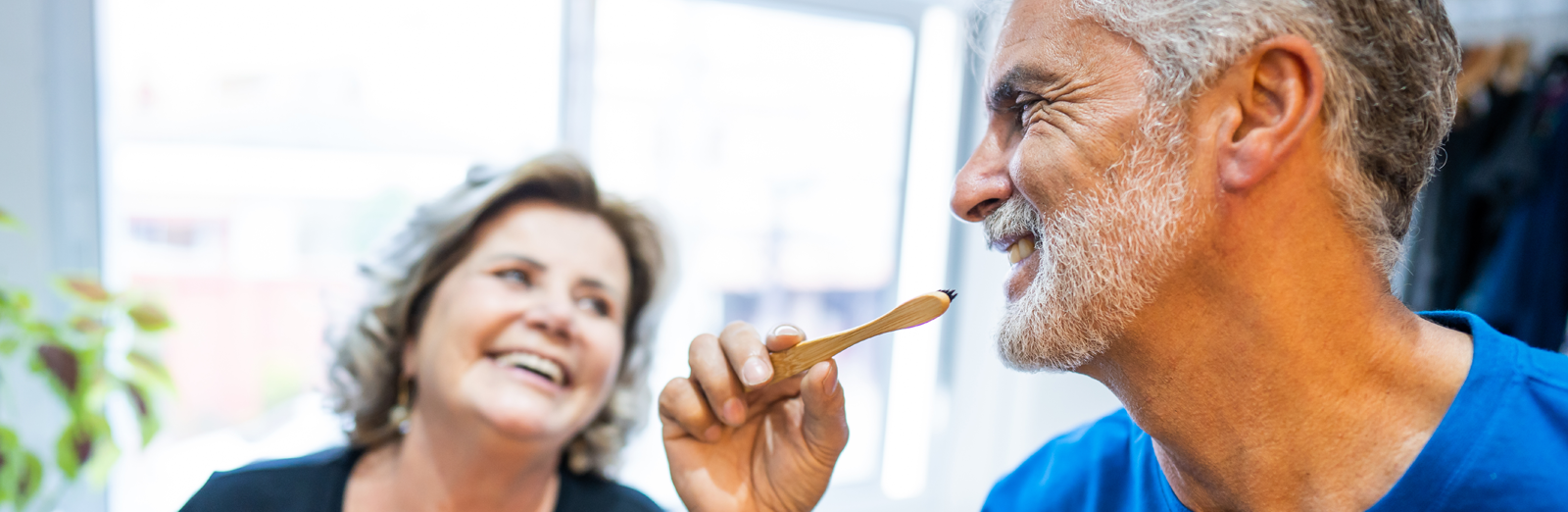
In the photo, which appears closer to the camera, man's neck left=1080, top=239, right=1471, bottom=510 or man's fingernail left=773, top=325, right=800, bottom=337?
man's neck left=1080, top=239, right=1471, bottom=510

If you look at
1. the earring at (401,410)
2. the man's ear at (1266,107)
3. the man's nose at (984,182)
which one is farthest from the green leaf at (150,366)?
the man's ear at (1266,107)

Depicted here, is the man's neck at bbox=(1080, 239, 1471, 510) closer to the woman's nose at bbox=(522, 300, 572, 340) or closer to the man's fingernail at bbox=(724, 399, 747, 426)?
the man's fingernail at bbox=(724, 399, 747, 426)

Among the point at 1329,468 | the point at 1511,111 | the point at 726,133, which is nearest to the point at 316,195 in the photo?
the point at 726,133

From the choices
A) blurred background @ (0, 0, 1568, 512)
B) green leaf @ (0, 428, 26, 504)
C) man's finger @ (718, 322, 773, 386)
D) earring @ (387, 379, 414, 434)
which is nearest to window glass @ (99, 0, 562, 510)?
blurred background @ (0, 0, 1568, 512)

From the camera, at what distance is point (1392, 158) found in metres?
0.80

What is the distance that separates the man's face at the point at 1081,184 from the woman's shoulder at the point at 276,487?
1.10m

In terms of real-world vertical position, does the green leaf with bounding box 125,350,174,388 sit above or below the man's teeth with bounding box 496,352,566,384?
below

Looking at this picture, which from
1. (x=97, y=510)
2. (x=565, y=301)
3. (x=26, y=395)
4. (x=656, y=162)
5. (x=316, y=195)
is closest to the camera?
Result: (x=565, y=301)

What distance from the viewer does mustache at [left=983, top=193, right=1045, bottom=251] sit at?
2.80 feet

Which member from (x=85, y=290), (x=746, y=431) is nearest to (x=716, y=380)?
(x=746, y=431)

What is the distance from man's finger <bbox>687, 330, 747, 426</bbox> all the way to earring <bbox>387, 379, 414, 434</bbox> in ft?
2.62

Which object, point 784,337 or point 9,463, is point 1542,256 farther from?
point 9,463

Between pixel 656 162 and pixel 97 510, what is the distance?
164cm

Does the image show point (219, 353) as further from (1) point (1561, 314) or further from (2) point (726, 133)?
(1) point (1561, 314)
